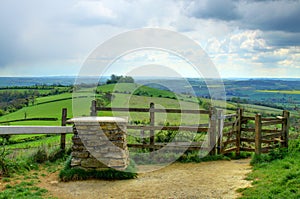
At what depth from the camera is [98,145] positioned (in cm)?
729

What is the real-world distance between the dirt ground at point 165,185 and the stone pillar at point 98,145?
447 mm

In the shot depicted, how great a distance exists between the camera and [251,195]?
5.50 m

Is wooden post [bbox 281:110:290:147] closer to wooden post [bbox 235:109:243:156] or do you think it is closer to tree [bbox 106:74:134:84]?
wooden post [bbox 235:109:243:156]

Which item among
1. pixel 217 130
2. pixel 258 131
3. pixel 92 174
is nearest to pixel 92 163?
pixel 92 174

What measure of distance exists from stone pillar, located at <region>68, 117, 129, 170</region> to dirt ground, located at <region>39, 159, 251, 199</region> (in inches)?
17.6

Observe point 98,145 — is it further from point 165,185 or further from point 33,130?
point 33,130

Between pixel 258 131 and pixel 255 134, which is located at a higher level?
pixel 258 131

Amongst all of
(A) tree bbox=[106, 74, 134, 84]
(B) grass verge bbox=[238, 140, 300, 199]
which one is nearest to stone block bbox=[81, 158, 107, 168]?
(A) tree bbox=[106, 74, 134, 84]

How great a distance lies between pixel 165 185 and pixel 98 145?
1753mm

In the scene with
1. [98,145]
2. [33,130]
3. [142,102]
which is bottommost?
[98,145]

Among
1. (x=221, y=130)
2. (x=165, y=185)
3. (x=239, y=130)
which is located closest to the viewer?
(x=165, y=185)

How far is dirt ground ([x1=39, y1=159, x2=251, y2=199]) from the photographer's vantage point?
6039 millimetres

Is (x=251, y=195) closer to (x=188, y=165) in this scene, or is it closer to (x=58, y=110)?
(x=188, y=165)

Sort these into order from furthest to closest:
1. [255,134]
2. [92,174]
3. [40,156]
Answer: [255,134], [40,156], [92,174]
